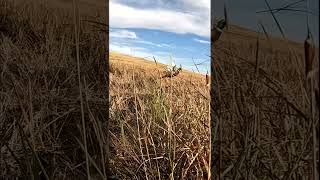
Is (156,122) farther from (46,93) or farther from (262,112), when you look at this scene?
(262,112)

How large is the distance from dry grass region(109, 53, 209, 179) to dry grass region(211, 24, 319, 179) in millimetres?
273

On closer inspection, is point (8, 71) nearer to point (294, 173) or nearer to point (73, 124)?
point (73, 124)

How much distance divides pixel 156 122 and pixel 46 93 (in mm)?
405

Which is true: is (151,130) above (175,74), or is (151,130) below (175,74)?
below

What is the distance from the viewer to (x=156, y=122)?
5.17ft

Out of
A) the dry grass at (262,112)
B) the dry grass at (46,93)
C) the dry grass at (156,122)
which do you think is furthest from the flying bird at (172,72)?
the dry grass at (262,112)

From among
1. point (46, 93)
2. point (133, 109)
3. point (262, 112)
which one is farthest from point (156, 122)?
point (262, 112)

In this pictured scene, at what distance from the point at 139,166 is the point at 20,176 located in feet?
1.24

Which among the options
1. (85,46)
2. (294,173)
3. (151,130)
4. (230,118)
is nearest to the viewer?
(294,173)

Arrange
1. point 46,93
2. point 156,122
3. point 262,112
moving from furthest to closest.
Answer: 1. point 156,122
2. point 46,93
3. point 262,112

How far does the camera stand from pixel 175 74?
162cm

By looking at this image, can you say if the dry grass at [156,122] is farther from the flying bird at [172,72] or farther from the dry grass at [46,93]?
the dry grass at [46,93]

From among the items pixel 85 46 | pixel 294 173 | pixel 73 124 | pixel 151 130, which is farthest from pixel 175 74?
pixel 294 173

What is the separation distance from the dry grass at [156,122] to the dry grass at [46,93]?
16 centimetres
